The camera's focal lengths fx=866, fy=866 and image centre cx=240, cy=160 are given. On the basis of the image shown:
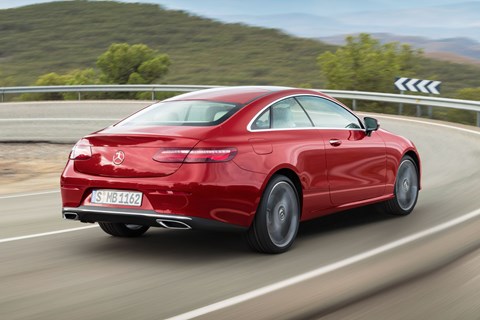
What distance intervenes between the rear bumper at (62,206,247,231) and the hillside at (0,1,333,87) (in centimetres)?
5367

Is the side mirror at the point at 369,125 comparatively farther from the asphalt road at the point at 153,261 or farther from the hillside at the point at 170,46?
the hillside at the point at 170,46

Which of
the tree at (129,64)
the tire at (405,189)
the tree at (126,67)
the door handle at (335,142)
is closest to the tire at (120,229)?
the door handle at (335,142)

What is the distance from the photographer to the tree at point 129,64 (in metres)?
43.2

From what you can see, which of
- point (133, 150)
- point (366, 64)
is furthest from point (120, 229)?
point (366, 64)

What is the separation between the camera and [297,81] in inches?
2549

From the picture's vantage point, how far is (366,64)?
3391 cm

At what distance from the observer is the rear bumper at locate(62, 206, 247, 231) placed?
6.96 m

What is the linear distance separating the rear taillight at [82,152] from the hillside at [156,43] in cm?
5332

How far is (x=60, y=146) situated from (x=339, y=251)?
45.6 feet

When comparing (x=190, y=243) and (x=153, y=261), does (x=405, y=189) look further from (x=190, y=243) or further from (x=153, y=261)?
(x=153, y=261)

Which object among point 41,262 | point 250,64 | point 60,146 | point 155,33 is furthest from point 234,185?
point 155,33

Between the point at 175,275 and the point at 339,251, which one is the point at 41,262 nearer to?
the point at 175,275

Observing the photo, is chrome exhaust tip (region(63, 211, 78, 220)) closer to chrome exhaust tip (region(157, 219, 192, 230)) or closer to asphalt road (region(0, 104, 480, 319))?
asphalt road (region(0, 104, 480, 319))

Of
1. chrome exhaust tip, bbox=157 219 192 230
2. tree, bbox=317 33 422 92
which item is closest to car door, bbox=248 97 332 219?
chrome exhaust tip, bbox=157 219 192 230
